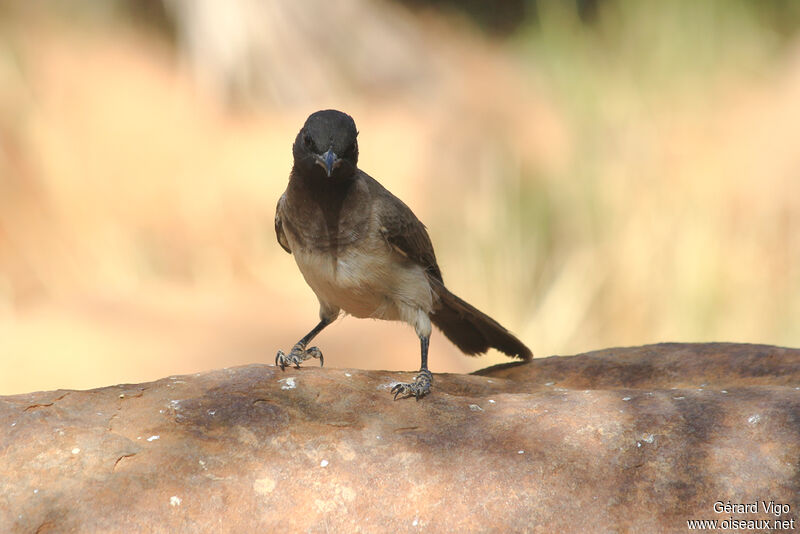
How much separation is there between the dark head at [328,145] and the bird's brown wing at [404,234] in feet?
1.10

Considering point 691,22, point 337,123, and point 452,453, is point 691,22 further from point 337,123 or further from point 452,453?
point 452,453

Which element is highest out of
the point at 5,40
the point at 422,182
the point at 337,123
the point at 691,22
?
the point at 691,22

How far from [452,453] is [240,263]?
583cm

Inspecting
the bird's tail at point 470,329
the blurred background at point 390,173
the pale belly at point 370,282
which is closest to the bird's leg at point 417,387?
the pale belly at point 370,282

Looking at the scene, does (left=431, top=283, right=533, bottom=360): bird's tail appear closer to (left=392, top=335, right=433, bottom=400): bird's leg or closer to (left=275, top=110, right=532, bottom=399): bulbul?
(left=275, top=110, right=532, bottom=399): bulbul

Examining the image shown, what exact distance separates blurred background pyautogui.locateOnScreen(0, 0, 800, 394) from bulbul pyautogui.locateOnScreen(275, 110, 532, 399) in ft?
5.31

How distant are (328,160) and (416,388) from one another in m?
1.14

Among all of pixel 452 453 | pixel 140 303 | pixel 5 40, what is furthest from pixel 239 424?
pixel 5 40

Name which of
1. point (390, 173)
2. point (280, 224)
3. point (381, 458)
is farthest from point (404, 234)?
point (390, 173)

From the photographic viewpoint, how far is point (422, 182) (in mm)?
9117

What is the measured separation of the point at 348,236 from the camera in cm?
425

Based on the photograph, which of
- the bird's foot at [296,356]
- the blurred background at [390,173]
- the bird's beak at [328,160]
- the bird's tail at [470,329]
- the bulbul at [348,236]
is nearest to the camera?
the bird's beak at [328,160]

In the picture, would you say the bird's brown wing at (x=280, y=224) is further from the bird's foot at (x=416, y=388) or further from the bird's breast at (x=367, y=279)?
the bird's foot at (x=416, y=388)

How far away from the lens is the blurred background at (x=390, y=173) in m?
7.22
